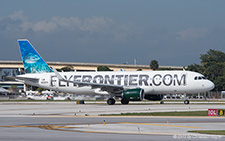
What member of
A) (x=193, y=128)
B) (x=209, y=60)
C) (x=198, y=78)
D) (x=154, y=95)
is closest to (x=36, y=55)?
(x=154, y=95)

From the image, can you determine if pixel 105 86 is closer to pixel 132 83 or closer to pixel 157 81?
pixel 132 83

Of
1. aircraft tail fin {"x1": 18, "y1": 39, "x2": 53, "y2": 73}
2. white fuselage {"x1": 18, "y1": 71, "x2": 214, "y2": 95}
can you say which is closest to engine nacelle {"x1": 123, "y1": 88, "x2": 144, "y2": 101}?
white fuselage {"x1": 18, "y1": 71, "x2": 214, "y2": 95}

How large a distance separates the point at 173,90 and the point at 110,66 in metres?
117

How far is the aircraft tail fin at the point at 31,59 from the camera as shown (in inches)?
2613

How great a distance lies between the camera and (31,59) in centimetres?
6650

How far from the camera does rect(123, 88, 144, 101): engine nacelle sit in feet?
184

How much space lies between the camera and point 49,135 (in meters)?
20.8

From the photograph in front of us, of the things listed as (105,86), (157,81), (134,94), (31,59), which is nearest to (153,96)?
(157,81)

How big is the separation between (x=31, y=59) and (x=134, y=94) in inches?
751

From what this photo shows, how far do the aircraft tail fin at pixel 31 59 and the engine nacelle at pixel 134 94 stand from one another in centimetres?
1574

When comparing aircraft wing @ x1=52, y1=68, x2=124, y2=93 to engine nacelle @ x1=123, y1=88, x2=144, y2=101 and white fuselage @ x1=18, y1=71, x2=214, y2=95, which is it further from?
engine nacelle @ x1=123, y1=88, x2=144, y2=101

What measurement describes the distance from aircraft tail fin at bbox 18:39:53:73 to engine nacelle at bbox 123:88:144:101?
1574cm

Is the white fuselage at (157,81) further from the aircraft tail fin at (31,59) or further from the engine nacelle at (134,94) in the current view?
the aircraft tail fin at (31,59)

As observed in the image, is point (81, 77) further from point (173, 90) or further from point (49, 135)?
point (49, 135)
